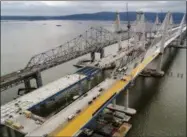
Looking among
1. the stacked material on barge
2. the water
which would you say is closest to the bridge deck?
the stacked material on barge

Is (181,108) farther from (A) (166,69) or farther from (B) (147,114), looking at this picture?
(A) (166,69)

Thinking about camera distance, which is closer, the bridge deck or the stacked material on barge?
the bridge deck

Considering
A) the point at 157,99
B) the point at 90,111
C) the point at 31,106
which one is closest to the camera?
the point at 90,111

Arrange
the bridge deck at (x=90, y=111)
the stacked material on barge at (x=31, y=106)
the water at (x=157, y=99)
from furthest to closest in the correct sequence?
the water at (x=157, y=99)
the stacked material on barge at (x=31, y=106)
the bridge deck at (x=90, y=111)

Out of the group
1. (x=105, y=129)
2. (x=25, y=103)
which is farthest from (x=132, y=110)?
(x=25, y=103)

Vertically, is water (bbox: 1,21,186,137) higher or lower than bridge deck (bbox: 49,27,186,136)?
lower

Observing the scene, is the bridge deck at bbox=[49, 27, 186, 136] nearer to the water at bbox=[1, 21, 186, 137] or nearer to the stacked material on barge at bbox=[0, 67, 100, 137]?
the stacked material on barge at bbox=[0, 67, 100, 137]

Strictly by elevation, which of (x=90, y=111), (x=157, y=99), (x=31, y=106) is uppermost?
(x=90, y=111)

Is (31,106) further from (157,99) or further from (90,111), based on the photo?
(157,99)

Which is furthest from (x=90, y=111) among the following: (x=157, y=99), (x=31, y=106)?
(x=157, y=99)

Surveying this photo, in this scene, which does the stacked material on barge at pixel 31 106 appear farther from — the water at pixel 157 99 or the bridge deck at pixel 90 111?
the water at pixel 157 99

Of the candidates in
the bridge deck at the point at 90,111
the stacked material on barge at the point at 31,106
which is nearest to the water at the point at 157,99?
the bridge deck at the point at 90,111
